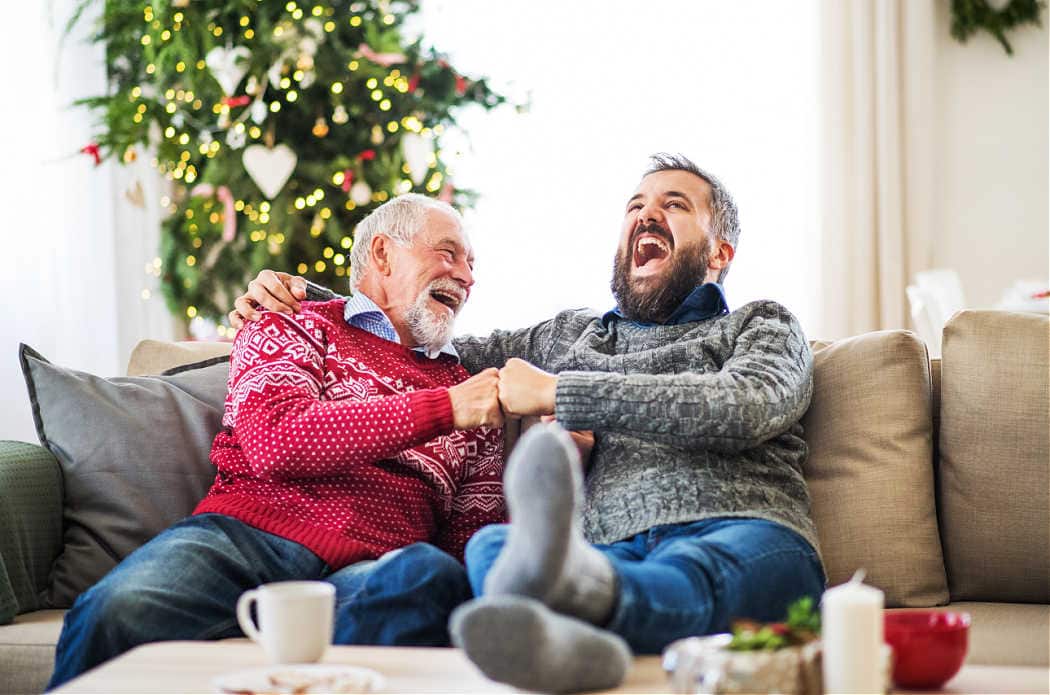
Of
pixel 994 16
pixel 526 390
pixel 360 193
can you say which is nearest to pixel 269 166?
pixel 360 193

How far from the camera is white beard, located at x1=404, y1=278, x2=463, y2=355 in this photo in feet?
6.97

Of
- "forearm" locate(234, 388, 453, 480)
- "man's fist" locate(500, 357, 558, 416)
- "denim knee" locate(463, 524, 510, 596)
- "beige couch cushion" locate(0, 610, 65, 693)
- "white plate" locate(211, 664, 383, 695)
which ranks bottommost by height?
"beige couch cushion" locate(0, 610, 65, 693)

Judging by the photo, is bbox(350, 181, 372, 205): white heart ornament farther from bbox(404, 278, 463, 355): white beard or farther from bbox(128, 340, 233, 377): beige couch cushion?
bbox(404, 278, 463, 355): white beard

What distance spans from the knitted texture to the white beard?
237mm

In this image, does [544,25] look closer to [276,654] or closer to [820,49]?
[820,49]

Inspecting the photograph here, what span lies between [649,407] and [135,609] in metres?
0.80

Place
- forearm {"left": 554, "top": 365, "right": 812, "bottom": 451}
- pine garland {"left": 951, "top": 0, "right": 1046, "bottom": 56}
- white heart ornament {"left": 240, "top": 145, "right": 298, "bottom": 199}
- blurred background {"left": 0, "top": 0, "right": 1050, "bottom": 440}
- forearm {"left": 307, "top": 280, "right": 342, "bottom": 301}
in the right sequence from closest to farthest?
forearm {"left": 554, "top": 365, "right": 812, "bottom": 451} → forearm {"left": 307, "top": 280, "right": 342, "bottom": 301} → white heart ornament {"left": 240, "top": 145, "right": 298, "bottom": 199} → blurred background {"left": 0, "top": 0, "right": 1050, "bottom": 440} → pine garland {"left": 951, "top": 0, "right": 1046, "bottom": 56}

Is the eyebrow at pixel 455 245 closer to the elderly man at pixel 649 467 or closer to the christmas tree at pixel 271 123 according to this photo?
the elderly man at pixel 649 467

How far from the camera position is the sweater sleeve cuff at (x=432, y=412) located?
1.79m

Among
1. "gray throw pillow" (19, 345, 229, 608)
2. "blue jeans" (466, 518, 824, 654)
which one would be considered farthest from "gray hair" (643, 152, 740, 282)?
"gray throw pillow" (19, 345, 229, 608)

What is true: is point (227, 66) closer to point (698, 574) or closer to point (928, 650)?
point (698, 574)

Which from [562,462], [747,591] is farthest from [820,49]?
[562,462]

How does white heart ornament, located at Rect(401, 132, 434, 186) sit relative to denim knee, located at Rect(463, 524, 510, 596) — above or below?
above

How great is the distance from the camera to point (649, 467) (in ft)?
6.03
